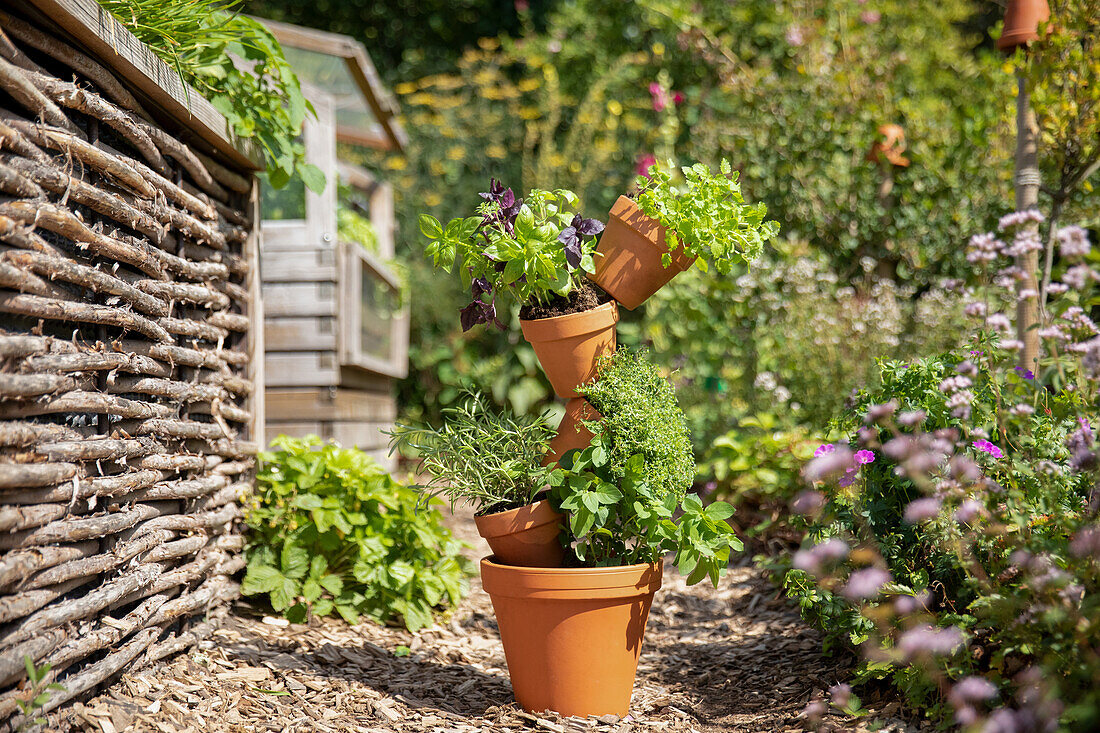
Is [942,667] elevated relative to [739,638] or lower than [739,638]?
elevated

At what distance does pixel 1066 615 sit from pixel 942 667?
0.48 m

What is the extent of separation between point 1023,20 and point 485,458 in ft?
8.56

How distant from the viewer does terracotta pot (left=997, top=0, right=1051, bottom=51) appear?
2979mm

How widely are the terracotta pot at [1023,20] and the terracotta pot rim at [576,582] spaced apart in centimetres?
247

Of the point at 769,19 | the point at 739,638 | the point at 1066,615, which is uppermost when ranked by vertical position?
the point at 769,19

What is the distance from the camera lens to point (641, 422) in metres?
2.07

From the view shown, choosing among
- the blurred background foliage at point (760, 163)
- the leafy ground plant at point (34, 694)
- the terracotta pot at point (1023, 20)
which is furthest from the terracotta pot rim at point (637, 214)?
the terracotta pot at point (1023, 20)

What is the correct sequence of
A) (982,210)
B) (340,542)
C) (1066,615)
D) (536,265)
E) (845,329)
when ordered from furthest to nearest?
(982,210) → (845,329) → (340,542) → (536,265) → (1066,615)

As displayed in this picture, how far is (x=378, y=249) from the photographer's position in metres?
5.91

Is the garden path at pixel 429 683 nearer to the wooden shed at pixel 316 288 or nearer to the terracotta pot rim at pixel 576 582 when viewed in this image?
the terracotta pot rim at pixel 576 582

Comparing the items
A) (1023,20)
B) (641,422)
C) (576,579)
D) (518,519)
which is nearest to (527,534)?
(518,519)

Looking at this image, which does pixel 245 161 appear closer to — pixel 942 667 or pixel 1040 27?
pixel 942 667

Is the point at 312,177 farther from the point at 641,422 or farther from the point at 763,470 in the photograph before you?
the point at 763,470

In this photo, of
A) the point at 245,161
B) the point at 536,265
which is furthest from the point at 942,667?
the point at 245,161
